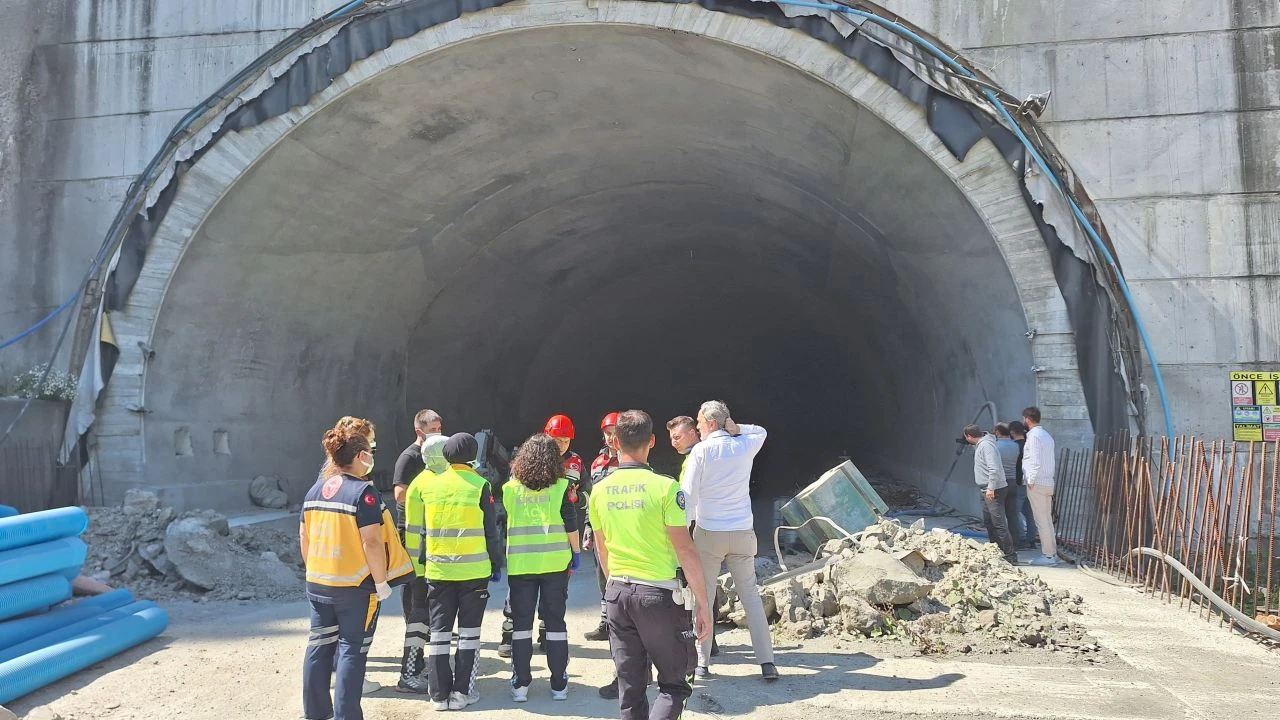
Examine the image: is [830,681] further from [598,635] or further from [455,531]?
[455,531]

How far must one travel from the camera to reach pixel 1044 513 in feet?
27.9

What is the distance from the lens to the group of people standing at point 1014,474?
8344 mm

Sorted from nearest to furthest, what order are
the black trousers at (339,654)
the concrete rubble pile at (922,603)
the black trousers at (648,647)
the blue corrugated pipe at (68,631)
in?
the black trousers at (648,647) → the black trousers at (339,654) → the blue corrugated pipe at (68,631) → the concrete rubble pile at (922,603)

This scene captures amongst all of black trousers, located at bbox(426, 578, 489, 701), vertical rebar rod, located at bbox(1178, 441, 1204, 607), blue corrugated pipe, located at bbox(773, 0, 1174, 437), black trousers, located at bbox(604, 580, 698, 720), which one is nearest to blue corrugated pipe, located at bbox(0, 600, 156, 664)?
black trousers, located at bbox(426, 578, 489, 701)

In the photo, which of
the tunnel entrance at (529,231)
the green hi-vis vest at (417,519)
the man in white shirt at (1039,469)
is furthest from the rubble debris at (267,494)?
the man in white shirt at (1039,469)

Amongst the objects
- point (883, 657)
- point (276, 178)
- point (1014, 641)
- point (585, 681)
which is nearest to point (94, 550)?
point (276, 178)

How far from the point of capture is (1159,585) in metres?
7.37

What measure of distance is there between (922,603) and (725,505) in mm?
2045

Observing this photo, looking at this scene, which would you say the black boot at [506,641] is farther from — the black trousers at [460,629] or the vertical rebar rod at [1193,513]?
the vertical rebar rod at [1193,513]

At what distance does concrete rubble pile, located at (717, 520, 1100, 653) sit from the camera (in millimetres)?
5992

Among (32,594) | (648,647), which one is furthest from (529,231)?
(648,647)

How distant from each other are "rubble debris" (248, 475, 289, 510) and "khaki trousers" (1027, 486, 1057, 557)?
849 centimetres

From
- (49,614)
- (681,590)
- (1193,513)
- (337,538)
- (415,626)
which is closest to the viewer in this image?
(681,590)

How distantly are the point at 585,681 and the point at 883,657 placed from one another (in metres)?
1.80
